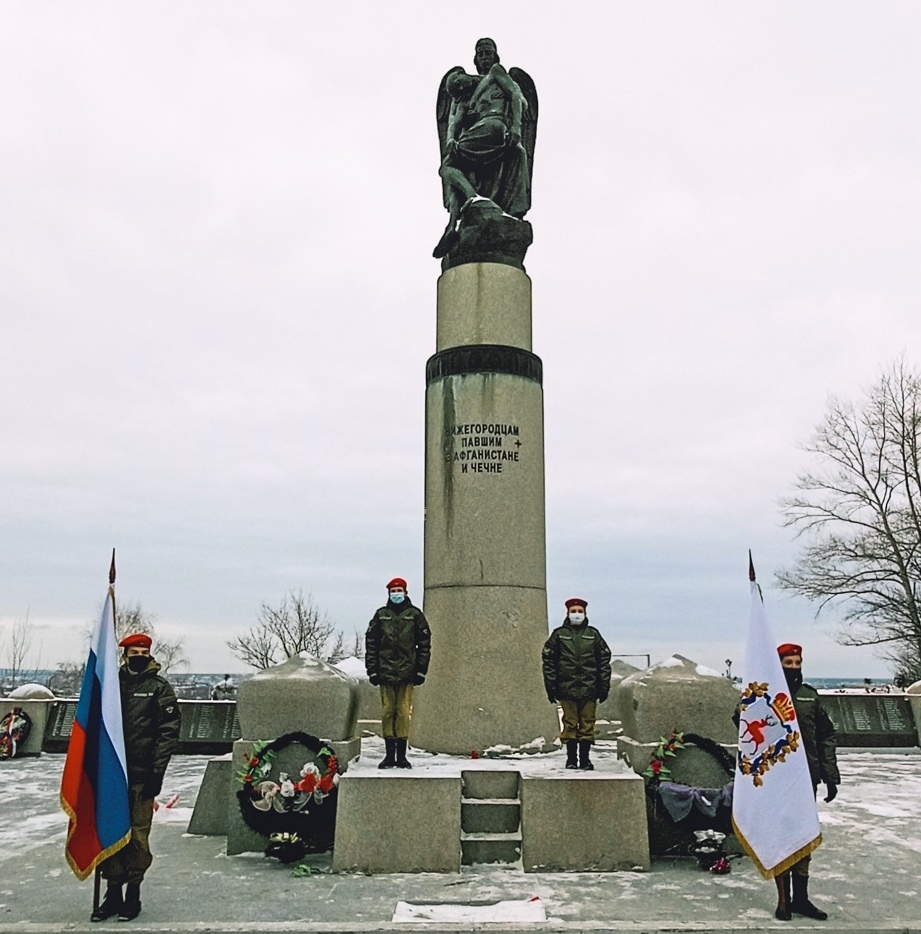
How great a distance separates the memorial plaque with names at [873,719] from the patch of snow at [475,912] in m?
13.3

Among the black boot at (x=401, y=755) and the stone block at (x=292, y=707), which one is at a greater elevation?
the stone block at (x=292, y=707)

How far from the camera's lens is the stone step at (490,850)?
7715 millimetres

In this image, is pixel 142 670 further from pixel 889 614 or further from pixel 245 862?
pixel 889 614

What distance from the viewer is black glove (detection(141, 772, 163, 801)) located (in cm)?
623

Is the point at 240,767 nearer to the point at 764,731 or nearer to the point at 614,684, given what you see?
the point at 764,731

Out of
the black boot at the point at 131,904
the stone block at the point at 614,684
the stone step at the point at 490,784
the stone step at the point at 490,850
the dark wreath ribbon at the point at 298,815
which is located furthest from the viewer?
the stone block at the point at 614,684

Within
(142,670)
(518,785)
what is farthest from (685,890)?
(142,670)

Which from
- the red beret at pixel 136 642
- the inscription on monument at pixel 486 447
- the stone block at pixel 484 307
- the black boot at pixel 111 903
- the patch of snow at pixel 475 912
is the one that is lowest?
the patch of snow at pixel 475 912

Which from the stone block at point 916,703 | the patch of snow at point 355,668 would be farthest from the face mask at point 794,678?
the stone block at point 916,703

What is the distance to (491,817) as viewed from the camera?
26.3 ft

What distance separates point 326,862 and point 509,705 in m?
3.08

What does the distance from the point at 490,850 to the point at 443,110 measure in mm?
10651

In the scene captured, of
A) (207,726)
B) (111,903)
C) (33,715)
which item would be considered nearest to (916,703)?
(207,726)

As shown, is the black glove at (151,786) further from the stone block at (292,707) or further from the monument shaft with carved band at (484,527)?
the monument shaft with carved band at (484,527)
